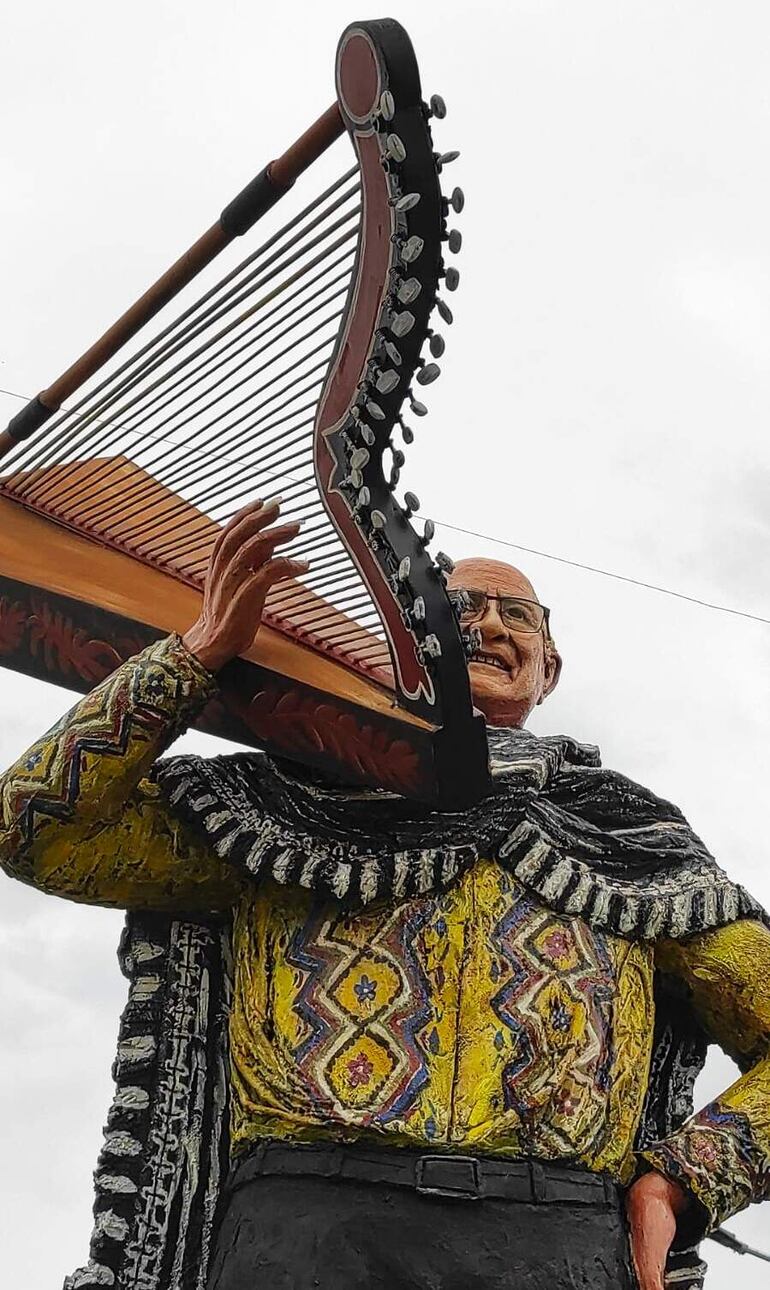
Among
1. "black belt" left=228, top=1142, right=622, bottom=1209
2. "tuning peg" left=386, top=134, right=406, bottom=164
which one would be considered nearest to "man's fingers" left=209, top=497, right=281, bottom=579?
"tuning peg" left=386, top=134, right=406, bottom=164

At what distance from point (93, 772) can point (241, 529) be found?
42 cm

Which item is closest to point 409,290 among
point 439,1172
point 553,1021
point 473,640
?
point 473,640

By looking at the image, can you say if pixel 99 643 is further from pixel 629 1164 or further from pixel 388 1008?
pixel 629 1164

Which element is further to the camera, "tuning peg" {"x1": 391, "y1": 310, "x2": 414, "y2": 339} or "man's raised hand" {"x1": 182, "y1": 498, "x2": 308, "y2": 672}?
"man's raised hand" {"x1": 182, "y1": 498, "x2": 308, "y2": 672}

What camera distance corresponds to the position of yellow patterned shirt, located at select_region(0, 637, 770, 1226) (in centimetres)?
280

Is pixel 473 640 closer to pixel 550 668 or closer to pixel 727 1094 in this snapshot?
pixel 550 668

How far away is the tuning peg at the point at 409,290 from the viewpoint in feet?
8.65

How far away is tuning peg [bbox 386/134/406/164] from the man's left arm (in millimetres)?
1421

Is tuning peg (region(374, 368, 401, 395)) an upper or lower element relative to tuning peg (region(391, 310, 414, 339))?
lower

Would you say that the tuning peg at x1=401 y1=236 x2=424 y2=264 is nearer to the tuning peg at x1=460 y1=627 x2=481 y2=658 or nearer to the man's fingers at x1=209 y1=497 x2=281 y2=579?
the man's fingers at x1=209 y1=497 x2=281 y2=579

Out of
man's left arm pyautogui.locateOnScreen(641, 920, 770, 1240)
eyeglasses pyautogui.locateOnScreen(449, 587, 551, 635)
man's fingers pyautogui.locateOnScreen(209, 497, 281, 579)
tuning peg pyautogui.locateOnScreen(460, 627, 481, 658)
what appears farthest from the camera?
eyeglasses pyautogui.locateOnScreen(449, 587, 551, 635)

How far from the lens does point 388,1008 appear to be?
2.90 m

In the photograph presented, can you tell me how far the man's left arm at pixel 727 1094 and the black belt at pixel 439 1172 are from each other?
18 cm

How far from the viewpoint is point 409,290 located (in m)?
2.64
